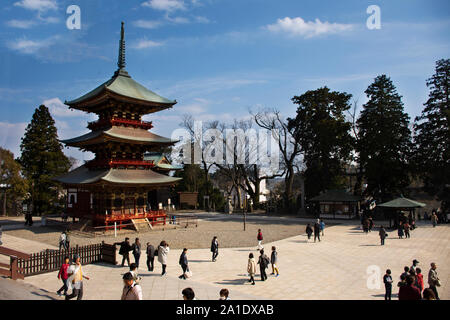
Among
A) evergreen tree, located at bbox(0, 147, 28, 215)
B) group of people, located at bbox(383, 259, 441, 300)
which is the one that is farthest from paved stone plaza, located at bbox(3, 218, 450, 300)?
evergreen tree, located at bbox(0, 147, 28, 215)

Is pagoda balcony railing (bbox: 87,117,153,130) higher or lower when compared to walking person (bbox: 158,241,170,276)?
higher

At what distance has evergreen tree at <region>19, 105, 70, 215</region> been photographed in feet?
155

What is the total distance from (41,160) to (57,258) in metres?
37.7

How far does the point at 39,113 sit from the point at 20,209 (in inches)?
591

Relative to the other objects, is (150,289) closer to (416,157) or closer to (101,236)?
(101,236)

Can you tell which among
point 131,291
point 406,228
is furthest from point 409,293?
point 406,228

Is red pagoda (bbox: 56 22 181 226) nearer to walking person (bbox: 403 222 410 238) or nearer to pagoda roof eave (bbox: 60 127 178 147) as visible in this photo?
pagoda roof eave (bbox: 60 127 178 147)

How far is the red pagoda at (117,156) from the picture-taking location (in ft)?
103

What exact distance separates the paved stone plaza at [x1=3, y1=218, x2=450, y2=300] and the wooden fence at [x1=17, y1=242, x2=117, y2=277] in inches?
20.1

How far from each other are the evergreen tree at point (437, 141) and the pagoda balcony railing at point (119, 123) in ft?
112

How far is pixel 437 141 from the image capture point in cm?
3938

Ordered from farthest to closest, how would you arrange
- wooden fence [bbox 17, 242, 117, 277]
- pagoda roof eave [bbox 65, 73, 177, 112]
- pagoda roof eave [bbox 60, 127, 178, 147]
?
pagoda roof eave [bbox 65, 73, 177, 112]
pagoda roof eave [bbox 60, 127, 178, 147]
wooden fence [bbox 17, 242, 117, 277]

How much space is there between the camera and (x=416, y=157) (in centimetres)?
4131
